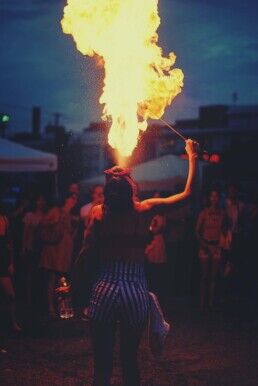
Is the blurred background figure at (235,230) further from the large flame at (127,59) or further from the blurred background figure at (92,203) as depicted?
the large flame at (127,59)

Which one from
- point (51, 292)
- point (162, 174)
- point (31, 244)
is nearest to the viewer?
point (51, 292)

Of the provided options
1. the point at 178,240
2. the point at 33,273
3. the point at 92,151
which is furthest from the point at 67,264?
the point at 92,151

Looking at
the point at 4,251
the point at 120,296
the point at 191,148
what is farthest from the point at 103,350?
the point at 4,251

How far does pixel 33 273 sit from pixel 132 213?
717cm

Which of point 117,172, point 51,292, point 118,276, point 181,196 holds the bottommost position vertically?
point 51,292

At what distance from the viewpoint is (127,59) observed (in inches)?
233

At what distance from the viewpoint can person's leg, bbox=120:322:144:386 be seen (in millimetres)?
4129

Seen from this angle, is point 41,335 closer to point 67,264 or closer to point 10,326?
point 10,326

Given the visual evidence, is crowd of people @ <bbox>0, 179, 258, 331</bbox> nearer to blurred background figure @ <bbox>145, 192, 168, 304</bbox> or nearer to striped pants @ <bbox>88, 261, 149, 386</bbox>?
blurred background figure @ <bbox>145, 192, 168, 304</bbox>

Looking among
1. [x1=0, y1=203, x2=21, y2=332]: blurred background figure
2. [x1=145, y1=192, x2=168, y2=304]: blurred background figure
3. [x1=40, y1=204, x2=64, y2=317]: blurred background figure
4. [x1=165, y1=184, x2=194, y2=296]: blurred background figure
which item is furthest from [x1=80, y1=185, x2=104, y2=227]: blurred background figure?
[x1=165, y1=184, x2=194, y2=296]: blurred background figure

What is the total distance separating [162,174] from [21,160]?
6587mm

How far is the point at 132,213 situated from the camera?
425cm

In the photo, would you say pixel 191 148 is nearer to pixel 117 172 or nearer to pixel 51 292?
pixel 117 172

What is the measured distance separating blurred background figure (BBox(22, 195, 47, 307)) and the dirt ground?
1.71m
